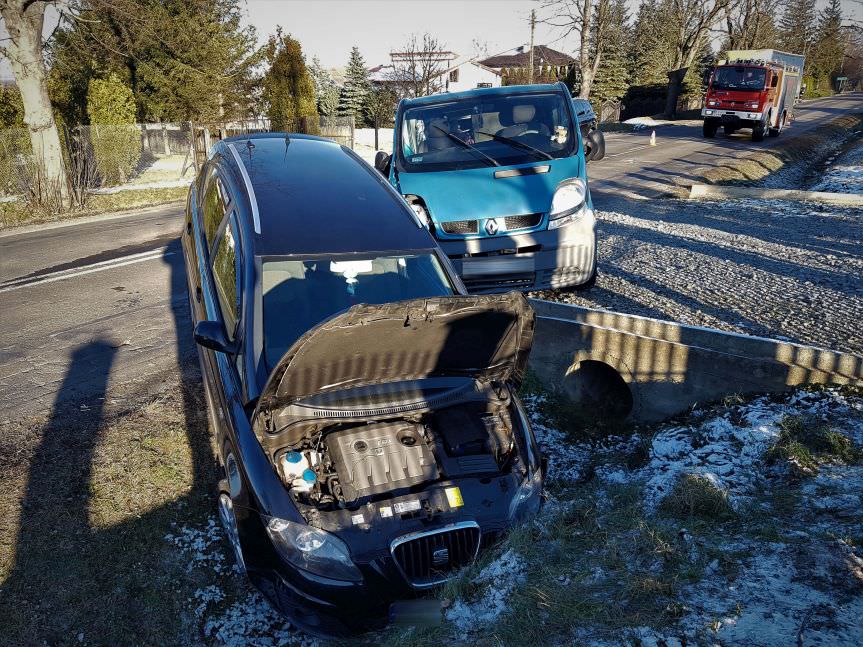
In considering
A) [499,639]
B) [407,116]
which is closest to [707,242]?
[407,116]

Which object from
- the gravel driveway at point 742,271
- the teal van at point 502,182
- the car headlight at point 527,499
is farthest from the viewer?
the teal van at point 502,182

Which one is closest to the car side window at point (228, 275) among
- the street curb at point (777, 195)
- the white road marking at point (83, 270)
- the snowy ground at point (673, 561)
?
the snowy ground at point (673, 561)

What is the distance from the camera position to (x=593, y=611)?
2695 mm

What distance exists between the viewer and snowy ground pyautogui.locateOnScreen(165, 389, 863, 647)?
2.56m

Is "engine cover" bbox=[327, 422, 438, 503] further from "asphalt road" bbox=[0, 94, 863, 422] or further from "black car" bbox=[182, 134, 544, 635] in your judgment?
"asphalt road" bbox=[0, 94, 863, 422]

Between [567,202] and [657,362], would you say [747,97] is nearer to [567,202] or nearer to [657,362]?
[567,202]

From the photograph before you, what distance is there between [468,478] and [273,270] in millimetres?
1721

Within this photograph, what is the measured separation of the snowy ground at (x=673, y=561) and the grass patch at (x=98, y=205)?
11.2 m

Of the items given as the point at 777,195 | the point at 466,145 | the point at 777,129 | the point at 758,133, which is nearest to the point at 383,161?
the point at 466,145

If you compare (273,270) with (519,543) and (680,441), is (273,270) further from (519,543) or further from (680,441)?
(680,441)

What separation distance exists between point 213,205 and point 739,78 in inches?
1031

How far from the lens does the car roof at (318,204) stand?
412cm

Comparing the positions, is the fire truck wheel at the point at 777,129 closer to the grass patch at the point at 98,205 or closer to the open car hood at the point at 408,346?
the grass patch at the point at 98,205

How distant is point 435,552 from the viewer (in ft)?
10.3
